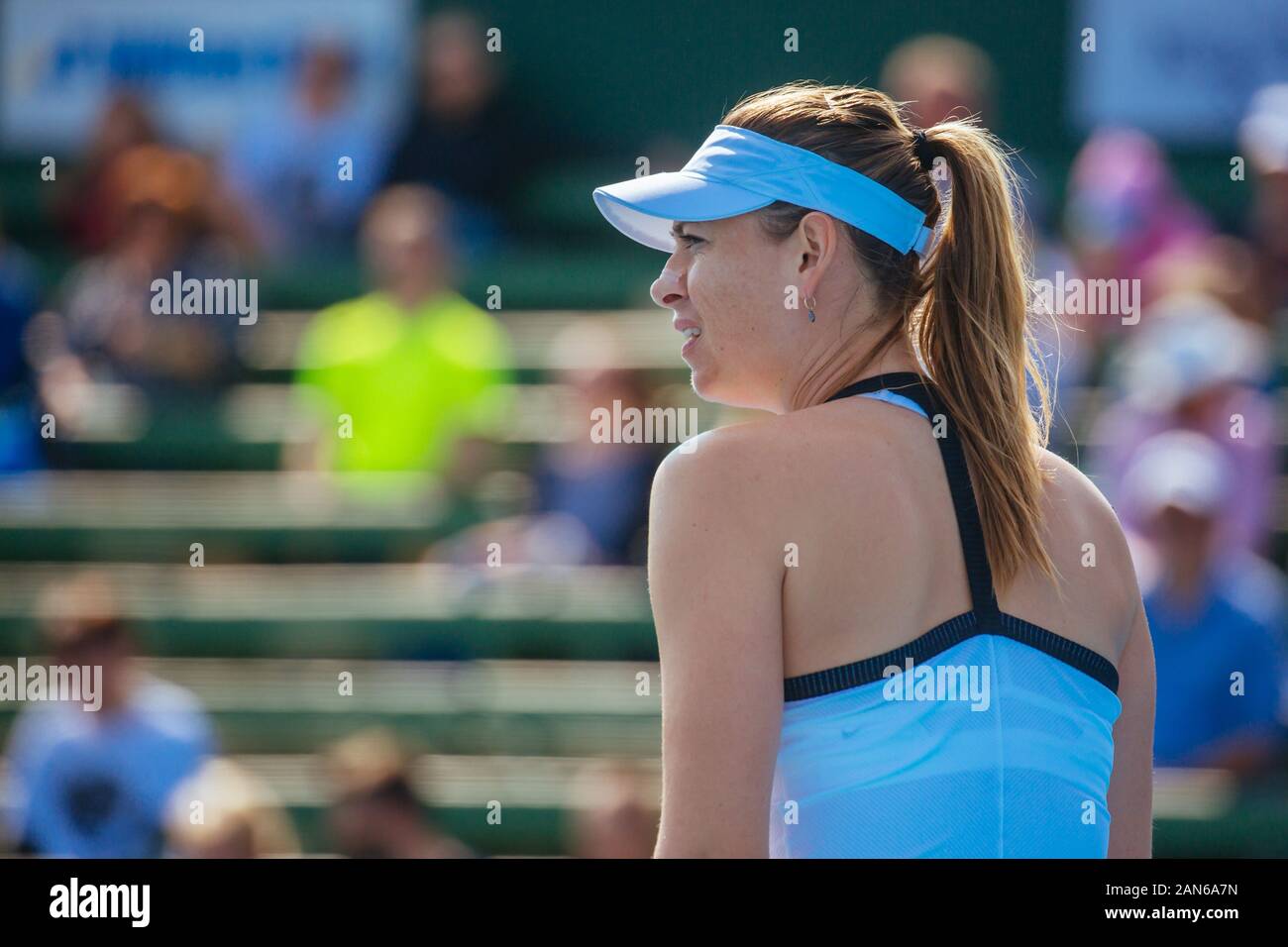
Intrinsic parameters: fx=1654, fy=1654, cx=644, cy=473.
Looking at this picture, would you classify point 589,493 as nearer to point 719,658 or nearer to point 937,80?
point 937,80

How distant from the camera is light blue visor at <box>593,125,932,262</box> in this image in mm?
1503

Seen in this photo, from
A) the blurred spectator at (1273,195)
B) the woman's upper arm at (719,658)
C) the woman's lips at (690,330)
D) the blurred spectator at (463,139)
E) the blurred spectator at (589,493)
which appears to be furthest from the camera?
the blurred spectator at (463,139)

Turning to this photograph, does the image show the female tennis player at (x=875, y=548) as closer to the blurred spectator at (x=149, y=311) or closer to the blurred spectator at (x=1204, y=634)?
the blurred spectator at (x=1204, y=634)

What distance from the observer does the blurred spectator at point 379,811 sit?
12.6 ft

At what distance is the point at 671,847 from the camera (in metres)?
1.32

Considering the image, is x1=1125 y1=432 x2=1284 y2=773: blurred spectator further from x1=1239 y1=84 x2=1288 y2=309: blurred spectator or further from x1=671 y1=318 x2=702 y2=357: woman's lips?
x1=671 y1=318 x2=702 y2=357: woman's lips

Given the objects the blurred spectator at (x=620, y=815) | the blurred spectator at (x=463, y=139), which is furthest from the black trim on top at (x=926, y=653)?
the blurred spectator at (x=463, y=139)

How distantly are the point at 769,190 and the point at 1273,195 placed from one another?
377cm

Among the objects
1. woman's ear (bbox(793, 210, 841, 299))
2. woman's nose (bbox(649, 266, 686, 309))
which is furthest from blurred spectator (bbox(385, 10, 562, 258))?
woman's ear (bbox(793, 210, 841, 299))

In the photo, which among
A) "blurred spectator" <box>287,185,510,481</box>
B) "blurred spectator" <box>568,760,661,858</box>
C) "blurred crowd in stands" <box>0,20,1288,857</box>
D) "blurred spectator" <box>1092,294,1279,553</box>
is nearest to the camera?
"blurred spectator" <box>568,760,661,858</box>

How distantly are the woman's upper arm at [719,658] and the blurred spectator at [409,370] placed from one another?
3.71 m

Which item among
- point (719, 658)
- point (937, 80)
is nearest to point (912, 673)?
point (719, 658)

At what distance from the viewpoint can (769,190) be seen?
1.51 metres

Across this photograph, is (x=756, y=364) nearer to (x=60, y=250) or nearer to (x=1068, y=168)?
A: (x=1068, y=168)
